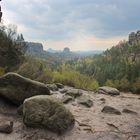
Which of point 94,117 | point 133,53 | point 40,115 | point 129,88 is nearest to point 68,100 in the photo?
point 94,117

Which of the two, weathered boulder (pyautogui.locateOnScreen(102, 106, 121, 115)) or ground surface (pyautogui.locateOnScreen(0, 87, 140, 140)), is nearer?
ground surface (pyautogui.locateOnScreen(0, 87, 140, 140))

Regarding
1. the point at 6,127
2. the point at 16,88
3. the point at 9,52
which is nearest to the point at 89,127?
the point at 6,127

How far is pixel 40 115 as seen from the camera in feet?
38.6

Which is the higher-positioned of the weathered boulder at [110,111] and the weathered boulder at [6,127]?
the weathered boulder at [110,111]

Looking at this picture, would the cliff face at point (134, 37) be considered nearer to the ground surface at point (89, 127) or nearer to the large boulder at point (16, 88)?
the ground surface at point (89, 127)

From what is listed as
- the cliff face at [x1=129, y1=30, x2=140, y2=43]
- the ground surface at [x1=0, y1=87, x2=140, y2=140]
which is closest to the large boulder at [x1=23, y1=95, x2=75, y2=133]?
the ground surface at [x1=0, y1=87, x2=140, y2=140]

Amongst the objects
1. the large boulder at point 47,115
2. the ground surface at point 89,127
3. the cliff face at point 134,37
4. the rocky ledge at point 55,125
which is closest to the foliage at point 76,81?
the ground surface at point 89,127

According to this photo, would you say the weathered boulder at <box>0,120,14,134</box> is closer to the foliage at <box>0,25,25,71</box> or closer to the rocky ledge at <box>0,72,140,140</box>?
the rocky ledge at <box>0,72,140,140</box>

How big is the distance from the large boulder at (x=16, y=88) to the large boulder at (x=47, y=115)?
2.08 m

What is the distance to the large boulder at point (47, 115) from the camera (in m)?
11.6

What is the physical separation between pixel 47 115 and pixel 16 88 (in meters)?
3.08

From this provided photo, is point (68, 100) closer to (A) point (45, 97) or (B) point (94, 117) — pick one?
(B) point (94, 117)

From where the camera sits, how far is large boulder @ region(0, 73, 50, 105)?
46.6 feet

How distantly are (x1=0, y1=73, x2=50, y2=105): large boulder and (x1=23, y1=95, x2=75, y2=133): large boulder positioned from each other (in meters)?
2.08
